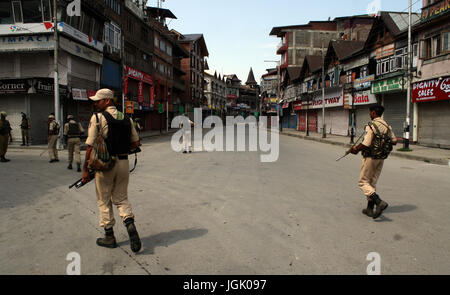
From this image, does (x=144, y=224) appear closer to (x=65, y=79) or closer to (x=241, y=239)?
(x=241, y=239)

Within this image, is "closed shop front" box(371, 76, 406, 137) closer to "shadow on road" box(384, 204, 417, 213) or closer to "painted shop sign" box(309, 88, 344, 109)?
"painted shop sign" box(309, 88, 344, 109)

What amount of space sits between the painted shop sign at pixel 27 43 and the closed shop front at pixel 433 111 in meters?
A: 21.7

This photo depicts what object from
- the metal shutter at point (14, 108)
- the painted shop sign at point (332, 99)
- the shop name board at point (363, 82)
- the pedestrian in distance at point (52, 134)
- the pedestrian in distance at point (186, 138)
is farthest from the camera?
the painted shop sign at point (332, 99)

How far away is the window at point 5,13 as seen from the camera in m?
20.4

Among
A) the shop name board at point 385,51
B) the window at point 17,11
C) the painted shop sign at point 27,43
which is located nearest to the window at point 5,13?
the window at point 17,11

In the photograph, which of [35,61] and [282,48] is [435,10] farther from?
[282,48]

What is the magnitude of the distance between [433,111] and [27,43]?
23906 millimetres

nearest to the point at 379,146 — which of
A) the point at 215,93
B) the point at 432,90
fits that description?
the point at 432,90

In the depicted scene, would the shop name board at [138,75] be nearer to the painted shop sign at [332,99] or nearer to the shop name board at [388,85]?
the painted shop sign at [332,99]

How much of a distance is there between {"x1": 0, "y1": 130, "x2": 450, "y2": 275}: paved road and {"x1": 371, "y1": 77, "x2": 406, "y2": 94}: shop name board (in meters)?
13.6

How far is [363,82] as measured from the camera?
26266 millimetres

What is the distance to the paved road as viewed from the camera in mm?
3512

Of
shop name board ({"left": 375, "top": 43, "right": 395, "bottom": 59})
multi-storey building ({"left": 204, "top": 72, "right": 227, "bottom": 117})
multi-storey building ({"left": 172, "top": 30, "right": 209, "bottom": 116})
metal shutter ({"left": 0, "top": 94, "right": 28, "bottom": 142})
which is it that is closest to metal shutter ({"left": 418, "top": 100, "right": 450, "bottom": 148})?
shop name board ({"left": 375, "top": 43, "right": 395, "bottom": 59})
